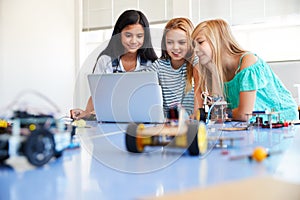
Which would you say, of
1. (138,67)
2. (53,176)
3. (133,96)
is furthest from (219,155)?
(138,67)

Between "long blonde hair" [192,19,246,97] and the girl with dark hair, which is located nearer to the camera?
A: the girl with dark hair

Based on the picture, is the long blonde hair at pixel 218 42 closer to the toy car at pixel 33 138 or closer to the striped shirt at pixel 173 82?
the striped shirt at pixel 173 82

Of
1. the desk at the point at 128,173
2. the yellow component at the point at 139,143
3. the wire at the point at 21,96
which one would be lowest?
the desk at the point at 128,173

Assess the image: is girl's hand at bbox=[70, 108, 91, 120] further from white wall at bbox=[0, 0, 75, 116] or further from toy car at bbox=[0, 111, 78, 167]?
white wall at bbox=[0, 0, 75, 116]

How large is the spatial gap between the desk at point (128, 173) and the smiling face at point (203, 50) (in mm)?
684

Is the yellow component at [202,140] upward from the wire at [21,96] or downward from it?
downward

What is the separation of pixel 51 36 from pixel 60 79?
421 mm

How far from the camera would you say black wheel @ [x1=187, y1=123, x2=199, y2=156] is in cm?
34

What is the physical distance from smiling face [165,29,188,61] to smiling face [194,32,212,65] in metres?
0.14

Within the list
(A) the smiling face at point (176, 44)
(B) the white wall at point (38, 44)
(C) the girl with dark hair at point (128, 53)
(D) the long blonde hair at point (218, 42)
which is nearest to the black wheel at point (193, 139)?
(A) the smiling face at point (176, 44)

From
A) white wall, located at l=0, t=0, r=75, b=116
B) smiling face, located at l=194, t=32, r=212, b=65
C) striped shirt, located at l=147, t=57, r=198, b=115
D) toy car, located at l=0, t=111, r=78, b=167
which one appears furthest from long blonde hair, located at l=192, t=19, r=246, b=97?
white wall, located at l=0, t=0, r=75, b=116

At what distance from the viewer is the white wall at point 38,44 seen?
2.68m

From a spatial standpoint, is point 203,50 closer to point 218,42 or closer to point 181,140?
point 218,42

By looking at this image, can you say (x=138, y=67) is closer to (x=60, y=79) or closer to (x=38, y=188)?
(x=38, y=188)
